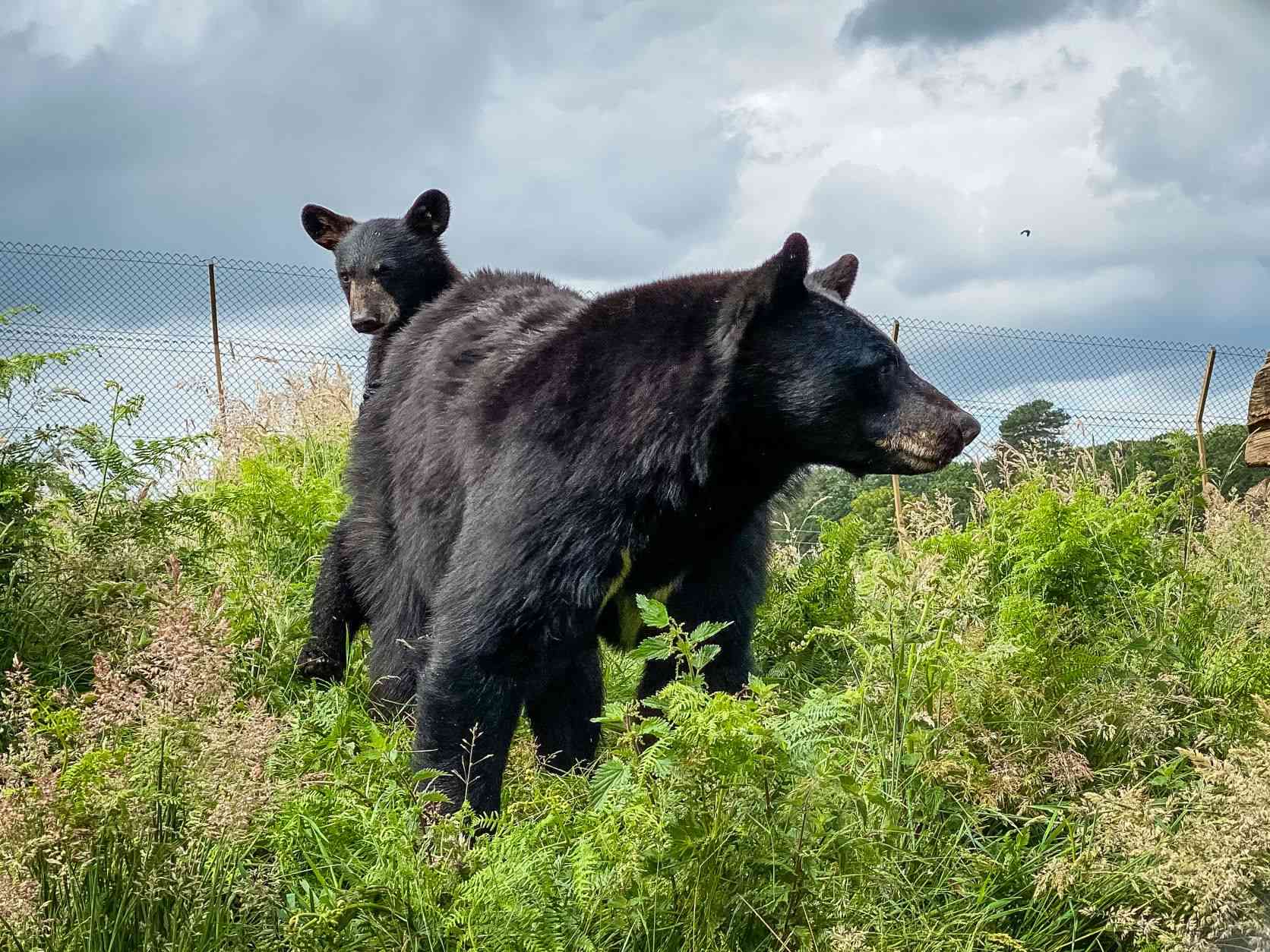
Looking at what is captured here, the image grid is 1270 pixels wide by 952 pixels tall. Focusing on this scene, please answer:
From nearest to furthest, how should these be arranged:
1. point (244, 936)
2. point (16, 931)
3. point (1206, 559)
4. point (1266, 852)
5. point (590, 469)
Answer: point (16, 931) → point (244, 936) → point (1266, 852) → point (590, 469) → point (1206, 559)

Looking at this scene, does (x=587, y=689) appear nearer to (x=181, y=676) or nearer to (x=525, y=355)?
(x=525, y=355)

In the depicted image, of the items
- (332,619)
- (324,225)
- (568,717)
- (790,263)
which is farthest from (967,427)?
(324,225)

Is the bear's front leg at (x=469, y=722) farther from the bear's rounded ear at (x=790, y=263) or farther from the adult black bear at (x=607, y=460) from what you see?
the bear's rounded ear at (x=790, y=263)

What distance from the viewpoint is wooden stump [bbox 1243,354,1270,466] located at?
4699 millimetres

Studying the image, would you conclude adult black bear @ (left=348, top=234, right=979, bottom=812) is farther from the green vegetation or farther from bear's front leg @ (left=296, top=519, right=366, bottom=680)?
bear's front leg @ (left=296, top=519, right=366, bottom=680)

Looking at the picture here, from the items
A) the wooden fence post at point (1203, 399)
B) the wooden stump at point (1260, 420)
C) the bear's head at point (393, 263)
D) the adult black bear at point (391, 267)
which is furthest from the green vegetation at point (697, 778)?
the wooden fence post at point (1203, 399)

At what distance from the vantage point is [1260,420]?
4.78 metres

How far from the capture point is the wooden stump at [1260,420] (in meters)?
4.70

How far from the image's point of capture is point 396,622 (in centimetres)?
452

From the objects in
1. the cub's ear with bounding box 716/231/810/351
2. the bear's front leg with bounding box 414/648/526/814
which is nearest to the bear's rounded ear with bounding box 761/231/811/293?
the cub's ear with bounding box 716/231/810/351

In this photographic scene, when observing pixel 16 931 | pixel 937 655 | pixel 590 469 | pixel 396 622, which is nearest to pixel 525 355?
pixel 590 469

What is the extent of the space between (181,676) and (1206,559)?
536 centimetres

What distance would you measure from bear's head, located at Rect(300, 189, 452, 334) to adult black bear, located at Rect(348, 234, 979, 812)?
2.53 m

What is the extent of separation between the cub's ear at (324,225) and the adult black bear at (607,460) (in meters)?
3.56
